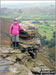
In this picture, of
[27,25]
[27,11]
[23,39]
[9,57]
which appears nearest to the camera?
[9,57]

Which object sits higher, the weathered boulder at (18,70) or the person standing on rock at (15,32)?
the person standing on rock at (15,32)

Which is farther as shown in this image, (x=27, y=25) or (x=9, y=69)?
(x=27, y=25)

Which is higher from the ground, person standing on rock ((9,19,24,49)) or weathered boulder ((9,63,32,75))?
person standing on rock ((9,19,24,49))

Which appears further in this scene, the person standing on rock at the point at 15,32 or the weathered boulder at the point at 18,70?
the person standing on rock at the point at 15,32

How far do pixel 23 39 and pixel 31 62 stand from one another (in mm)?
2834

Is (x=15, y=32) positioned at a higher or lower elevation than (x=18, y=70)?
higher

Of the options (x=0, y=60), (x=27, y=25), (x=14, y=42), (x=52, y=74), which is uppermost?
(x=27, y=25)

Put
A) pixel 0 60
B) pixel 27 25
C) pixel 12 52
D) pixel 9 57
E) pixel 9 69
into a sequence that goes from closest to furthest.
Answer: pixel 9 69
pixel 0 60
pixel 9 57
pixel 12 52
pixel 27 25

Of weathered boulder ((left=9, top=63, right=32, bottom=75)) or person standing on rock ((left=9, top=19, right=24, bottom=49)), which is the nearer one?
weathered boulder ((left=9, top=63, right=32, bottom=75))

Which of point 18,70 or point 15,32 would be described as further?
point 15,32

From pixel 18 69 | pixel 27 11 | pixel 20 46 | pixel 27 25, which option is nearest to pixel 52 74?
pixel 18 69

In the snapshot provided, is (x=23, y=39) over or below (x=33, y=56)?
over

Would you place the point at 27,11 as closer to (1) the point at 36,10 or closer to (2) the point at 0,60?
(1) the point at 36,10

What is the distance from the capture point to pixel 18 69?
24.9 ft
